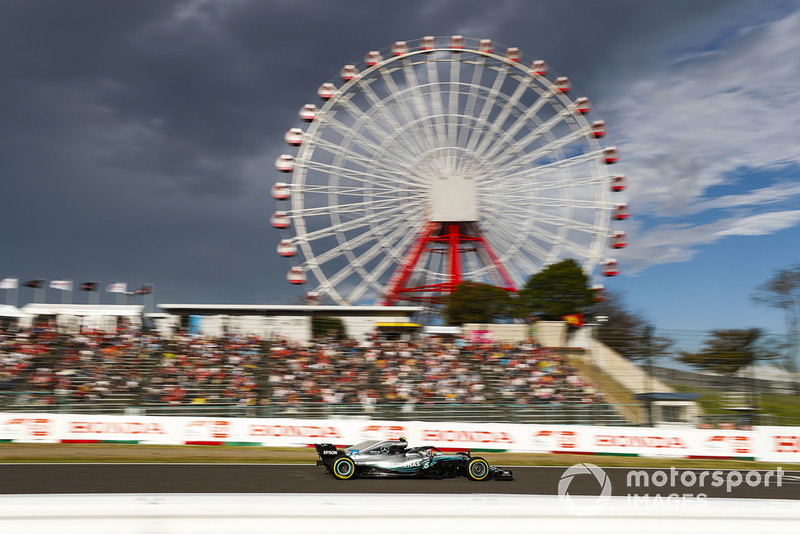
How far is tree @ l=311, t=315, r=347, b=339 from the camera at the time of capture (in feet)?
88.6

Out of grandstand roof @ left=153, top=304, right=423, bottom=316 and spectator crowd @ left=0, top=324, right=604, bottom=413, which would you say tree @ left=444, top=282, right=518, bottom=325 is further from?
spectator crowd @ left=0, top=324, right=604, bottom=413

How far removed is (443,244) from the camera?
113 ft

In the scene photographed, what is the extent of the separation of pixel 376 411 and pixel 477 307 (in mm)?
18830

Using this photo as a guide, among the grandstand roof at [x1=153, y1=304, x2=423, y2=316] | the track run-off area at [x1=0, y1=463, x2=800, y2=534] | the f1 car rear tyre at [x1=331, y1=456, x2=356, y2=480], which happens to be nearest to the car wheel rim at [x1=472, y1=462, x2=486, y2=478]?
the f1 car rear tyre at [x1=331, y1=456, x2=356, y2=480]

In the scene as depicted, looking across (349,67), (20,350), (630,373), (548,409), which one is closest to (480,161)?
(349,67)

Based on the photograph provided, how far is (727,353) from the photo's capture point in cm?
2333

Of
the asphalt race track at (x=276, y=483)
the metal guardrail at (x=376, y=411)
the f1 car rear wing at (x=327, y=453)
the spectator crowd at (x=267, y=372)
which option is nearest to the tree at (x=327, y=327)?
the spectator crowd at (x=267, y=372)

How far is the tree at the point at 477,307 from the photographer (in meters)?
36.5

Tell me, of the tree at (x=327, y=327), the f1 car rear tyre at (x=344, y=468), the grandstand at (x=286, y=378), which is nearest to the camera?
the f1 car rear tyre at (x=344, y=468)

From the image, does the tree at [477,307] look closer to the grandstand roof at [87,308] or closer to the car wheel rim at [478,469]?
the grandstand roof at [87,308]

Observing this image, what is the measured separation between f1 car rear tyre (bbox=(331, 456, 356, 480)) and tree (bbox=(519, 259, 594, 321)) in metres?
30.7

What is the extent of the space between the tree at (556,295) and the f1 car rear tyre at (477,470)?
2970cm

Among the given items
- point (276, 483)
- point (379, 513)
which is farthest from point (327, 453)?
point (379, 513)

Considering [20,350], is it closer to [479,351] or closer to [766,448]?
[479,351]
